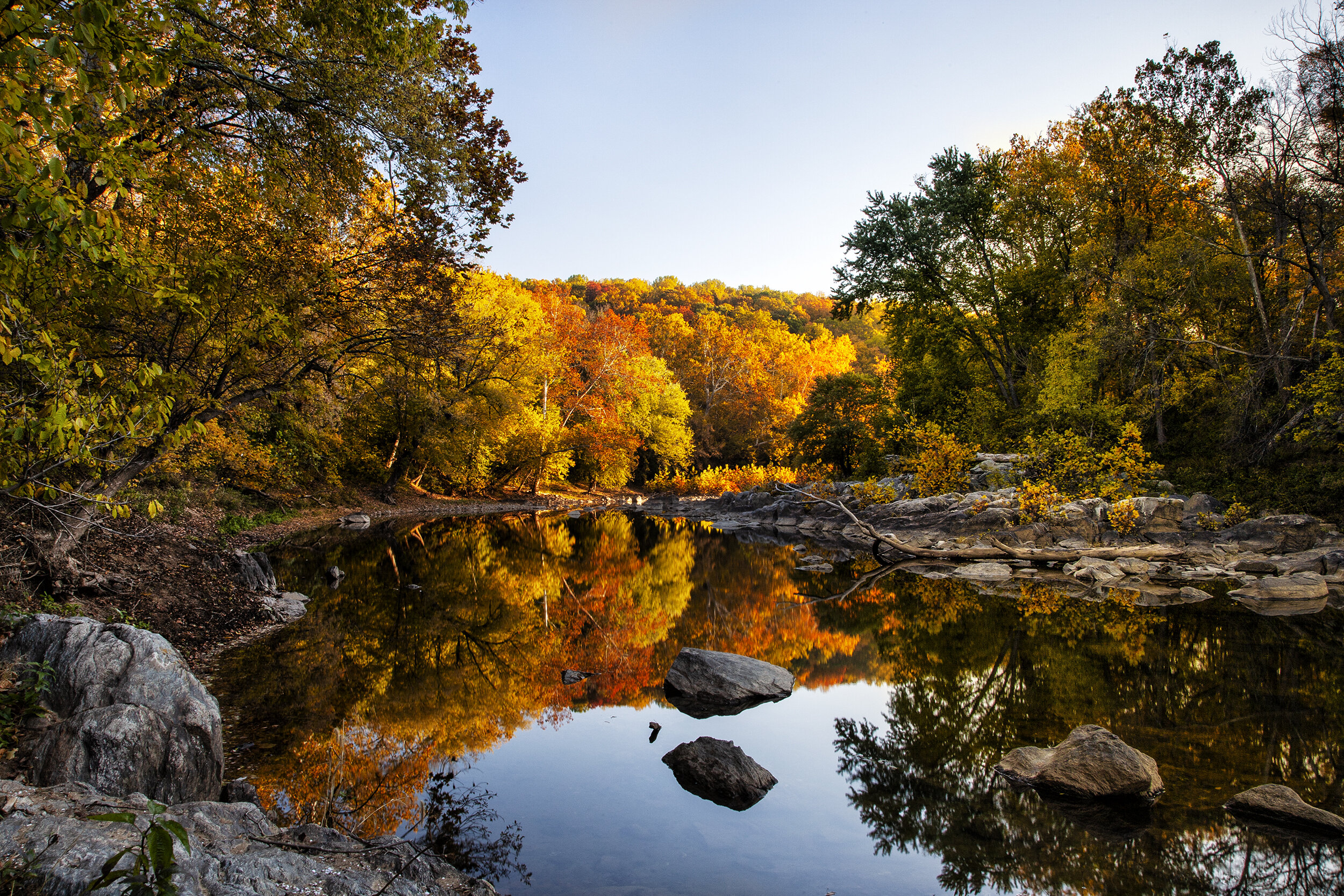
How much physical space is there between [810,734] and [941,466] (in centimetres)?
1577

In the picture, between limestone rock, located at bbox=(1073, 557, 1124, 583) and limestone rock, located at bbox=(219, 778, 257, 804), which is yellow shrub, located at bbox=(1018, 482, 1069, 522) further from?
limestone rock, located at bbox=(219, 778, 257, 804)

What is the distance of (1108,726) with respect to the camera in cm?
596

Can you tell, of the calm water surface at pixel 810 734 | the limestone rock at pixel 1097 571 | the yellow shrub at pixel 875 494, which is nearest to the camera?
the calm water surface at pixel 810 734

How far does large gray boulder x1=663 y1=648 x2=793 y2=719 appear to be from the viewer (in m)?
7.02

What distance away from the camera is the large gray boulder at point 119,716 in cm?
368

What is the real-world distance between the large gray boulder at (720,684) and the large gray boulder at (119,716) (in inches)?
167

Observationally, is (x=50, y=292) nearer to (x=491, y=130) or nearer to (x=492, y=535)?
(x=491, y=130)

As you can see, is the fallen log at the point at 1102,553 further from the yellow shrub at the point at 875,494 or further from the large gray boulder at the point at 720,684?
the large gray boulder at the point at 720,684

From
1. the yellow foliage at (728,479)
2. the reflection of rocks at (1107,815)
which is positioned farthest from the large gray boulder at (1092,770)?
the yellow foliage at (728,479)

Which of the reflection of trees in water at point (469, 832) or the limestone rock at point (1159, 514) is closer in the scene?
the reflection of trees in water at point (469, 832)

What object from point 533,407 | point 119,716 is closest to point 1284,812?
point 119,716

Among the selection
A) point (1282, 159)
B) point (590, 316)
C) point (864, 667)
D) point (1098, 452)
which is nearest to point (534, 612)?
point (864, 667)

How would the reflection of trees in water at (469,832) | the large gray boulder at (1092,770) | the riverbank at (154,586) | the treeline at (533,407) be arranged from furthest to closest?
the treeline at (533,407) < the riverbank at (154,586) < the large gray boulder at (1092,770) < the reflection of trees in water at (469,832)

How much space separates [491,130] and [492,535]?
14433mm
